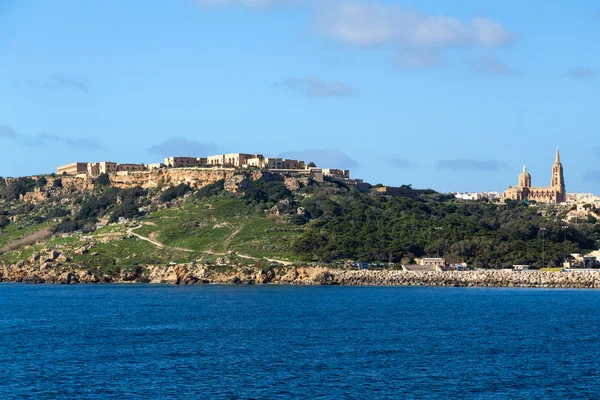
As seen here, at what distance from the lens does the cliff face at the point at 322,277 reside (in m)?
111

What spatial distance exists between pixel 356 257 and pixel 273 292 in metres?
24.6

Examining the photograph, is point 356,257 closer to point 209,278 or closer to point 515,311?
point 209,278

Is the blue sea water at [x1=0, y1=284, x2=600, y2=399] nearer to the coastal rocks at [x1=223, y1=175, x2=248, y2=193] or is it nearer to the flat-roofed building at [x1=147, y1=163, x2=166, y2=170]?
the coastal rocks at [x1=223, y1=175, x2=248, y2=193]

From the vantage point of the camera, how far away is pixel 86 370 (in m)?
48.3

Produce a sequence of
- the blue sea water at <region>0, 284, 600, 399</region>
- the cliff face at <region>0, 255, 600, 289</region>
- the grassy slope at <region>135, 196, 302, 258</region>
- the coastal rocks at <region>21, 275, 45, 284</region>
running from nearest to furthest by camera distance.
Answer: the blue sea water at <region>0, 284, 600, 399</region> → the cliff face at <region>0, 255, 600, 289</region> → the grassy slope at <region>135, 196, 302, 258</region> → the coastal rocks at <region>21, 275, 45, 284</region>

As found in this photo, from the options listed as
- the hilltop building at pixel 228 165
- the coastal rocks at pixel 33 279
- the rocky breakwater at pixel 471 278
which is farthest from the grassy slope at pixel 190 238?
the hilltop building at pixel 228 165

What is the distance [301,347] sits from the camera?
5678 centimetres

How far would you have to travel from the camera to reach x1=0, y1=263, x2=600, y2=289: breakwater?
364ft

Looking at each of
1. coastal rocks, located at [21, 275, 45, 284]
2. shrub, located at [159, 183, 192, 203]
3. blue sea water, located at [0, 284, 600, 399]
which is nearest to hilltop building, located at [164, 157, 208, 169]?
shrub, located at [159, 183, 192, 203]

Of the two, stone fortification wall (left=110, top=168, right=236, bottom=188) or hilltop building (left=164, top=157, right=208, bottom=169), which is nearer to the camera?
stone fortification wall (left=110, top=168, right=236, bottom=188)

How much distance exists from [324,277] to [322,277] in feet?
0.87

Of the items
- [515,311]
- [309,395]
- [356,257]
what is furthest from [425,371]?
[356,257]

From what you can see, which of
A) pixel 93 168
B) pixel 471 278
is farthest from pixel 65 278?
pixel 93 168

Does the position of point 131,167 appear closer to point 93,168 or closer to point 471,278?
point 93,168
